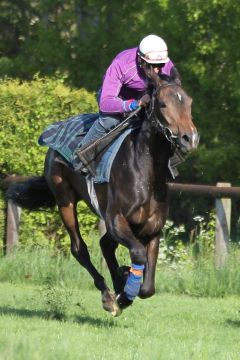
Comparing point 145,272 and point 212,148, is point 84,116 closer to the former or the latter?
point 145,272

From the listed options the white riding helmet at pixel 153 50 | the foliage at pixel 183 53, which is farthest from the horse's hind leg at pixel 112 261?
the foliage at pixel 183 53

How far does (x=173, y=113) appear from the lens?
27.2 feet

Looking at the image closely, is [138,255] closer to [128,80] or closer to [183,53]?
[128,80]

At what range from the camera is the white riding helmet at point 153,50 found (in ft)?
28.2

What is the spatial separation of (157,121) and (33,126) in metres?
5.69

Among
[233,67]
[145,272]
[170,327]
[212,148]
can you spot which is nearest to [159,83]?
[145,272]

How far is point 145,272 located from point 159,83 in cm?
160

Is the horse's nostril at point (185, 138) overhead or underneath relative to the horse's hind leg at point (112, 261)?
overhead

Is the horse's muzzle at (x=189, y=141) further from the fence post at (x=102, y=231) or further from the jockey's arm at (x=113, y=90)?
the fence post at (x=102, y=231)

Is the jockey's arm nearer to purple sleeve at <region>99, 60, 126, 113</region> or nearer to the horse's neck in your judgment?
purple sleeve at <region>99, 60, 126, 113</region>

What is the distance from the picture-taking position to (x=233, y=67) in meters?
17.7

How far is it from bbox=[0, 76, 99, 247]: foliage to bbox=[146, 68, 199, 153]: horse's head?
544 centimetres

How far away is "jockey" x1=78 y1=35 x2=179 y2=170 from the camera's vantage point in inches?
340

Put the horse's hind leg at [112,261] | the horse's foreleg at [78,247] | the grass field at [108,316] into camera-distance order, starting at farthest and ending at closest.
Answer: the horse's foreleg at [78,247], the horse's hind leg at [112,261], the grass field at [108,316]
